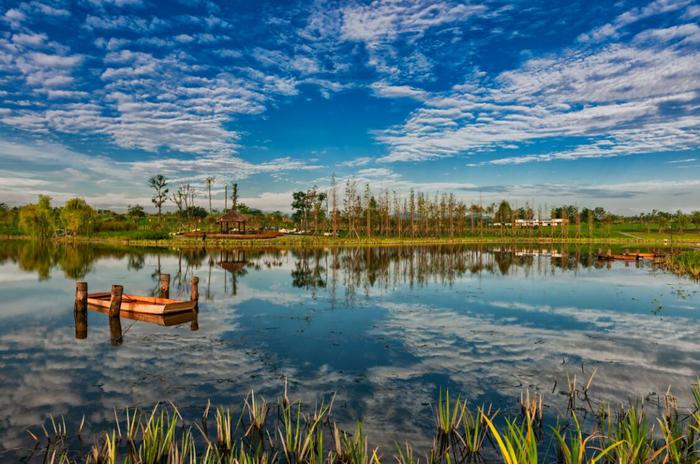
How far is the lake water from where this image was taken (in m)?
11.3

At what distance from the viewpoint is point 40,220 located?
91938mm

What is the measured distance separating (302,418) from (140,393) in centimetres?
486

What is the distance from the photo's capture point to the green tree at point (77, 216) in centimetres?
8619

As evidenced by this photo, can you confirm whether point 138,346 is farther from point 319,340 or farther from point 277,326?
point 319,340

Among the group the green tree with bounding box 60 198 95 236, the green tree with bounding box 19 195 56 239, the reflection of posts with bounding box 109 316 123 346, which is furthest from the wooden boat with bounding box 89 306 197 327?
the green tree with bounding box 19 195 56 239

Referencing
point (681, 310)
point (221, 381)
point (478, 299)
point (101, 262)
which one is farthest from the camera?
point (101, 262)

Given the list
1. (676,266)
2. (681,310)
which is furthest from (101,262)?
(676,266)

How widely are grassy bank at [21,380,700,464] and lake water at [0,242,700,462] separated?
60cm

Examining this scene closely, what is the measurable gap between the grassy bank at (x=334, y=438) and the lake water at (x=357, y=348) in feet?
1.96

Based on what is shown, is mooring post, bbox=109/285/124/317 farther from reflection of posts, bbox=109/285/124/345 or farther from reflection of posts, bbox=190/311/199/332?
reflection of posts, bbox=190/311/199/332

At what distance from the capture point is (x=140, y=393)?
38.1 ft

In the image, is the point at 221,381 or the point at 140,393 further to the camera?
the point at 221,381

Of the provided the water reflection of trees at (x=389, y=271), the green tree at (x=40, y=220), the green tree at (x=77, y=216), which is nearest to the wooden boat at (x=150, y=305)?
the water reflection of trees at (x=389, y=271)

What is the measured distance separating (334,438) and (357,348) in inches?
277
